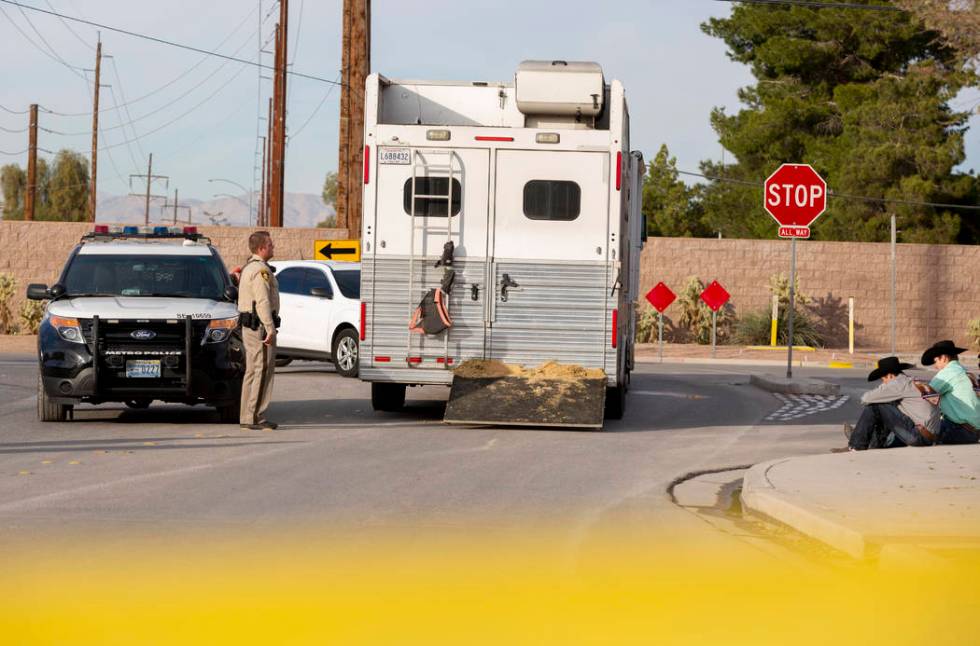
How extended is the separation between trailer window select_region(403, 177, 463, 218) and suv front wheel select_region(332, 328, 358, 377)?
6909mm

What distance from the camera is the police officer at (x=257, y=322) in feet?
51.3

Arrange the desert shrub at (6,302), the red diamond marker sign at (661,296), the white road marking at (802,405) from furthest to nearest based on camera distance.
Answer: the desert shrub at (6,302) → the red diamond marker sign at (661,296) → the white road marking at (802,405)

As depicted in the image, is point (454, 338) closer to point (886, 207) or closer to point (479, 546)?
point (479, 546)

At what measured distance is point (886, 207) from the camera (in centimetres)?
4775

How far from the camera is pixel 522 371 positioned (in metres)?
16.6

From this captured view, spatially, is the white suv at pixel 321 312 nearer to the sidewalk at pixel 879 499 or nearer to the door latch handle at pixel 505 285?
the door latch handle at pixel 505 285

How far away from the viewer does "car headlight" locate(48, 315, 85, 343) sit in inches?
614

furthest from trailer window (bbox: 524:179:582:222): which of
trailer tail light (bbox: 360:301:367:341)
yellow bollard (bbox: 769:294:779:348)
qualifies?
yellow bollard (bbox: 769:294:779:348)

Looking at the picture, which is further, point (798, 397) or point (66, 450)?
point (798, 397)

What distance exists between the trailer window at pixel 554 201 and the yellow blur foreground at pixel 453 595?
26.4 feet

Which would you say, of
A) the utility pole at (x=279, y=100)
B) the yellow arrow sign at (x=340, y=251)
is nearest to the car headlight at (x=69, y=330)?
the yellow arrow sign at (x=340, y=251)

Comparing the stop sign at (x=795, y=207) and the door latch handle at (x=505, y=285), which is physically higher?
the stop sign at (x=795, y=207)

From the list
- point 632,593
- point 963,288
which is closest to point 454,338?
point 632,593

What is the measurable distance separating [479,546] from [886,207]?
135ft
